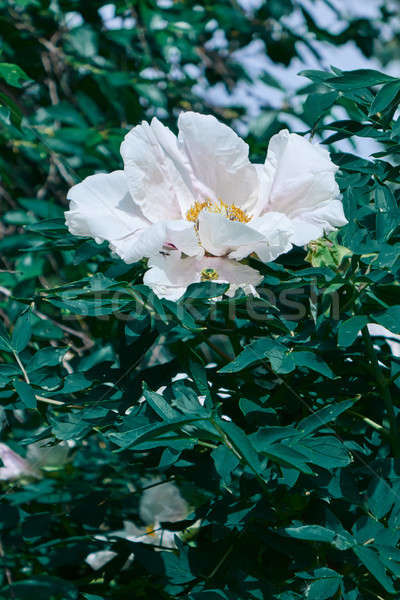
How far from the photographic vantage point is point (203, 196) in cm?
79

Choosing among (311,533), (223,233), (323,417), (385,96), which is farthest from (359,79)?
(311,533)

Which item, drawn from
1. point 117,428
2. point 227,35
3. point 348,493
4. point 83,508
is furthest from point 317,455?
point 227,35

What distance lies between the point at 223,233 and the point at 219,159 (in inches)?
5.0

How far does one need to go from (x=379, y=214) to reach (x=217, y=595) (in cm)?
39

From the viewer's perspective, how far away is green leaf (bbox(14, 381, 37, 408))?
28.1 inches

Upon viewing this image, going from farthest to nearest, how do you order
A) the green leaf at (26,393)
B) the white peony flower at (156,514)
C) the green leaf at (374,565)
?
the white peony flower at (156,514) < the green leaf at (26,393) < the green leaf at (374,565)

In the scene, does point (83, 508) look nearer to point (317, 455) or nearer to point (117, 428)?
point (117, 428)

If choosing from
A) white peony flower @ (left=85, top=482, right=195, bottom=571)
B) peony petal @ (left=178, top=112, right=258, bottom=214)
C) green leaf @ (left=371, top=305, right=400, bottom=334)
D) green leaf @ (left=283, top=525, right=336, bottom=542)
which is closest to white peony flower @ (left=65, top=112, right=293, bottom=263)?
peony petal @ (left=178, top=112, right=258, bottom=214)

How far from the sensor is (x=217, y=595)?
64cm

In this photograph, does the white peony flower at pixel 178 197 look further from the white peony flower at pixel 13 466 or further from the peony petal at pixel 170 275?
the white peony flower at pixel 13 466

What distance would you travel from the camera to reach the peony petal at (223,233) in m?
0.65

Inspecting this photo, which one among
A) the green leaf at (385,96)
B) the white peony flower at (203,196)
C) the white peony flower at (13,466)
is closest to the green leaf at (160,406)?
the white peony flower at (203,196)

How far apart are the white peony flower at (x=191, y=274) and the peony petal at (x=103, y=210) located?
2.4 inches

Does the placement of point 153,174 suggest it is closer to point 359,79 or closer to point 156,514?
point 359,79
